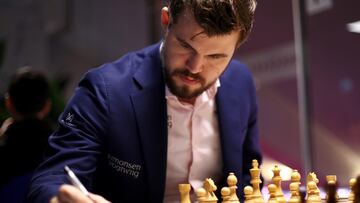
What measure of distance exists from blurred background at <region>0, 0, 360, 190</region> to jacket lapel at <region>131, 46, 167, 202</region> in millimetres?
1851

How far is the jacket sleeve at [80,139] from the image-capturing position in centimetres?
150

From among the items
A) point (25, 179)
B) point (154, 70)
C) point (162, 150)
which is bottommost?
point (25, 179)

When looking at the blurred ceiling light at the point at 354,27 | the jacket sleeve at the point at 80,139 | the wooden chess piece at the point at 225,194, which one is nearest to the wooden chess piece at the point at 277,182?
the wooden chess piece at the point at 225,194

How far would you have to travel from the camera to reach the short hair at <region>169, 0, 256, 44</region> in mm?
1536

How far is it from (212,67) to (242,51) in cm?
298

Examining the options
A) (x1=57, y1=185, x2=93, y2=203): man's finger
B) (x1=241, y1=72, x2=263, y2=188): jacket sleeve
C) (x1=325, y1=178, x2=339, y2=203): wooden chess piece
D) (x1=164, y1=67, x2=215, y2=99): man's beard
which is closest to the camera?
(x1=325, y1=178, x2=339, y2=203): wooden chess piece

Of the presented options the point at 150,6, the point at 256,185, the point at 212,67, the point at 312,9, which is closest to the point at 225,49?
the point at 212,67

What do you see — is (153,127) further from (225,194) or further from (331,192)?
(331,192)

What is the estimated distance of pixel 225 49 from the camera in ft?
5.33

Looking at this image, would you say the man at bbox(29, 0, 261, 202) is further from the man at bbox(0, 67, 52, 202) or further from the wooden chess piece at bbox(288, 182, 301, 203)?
the man at bbox(0, 67, 52, 202)

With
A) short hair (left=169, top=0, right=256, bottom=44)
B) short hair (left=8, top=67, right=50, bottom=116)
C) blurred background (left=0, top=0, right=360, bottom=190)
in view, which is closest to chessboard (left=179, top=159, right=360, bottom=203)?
short hair (left=169, top=0, right=256, bottom=44)

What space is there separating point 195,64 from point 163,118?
0.65ft

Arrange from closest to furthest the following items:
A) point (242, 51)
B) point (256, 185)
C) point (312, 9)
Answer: point (256, 185) < point (312, 9) < point (242, 51)

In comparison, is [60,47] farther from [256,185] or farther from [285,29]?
[256,185]
